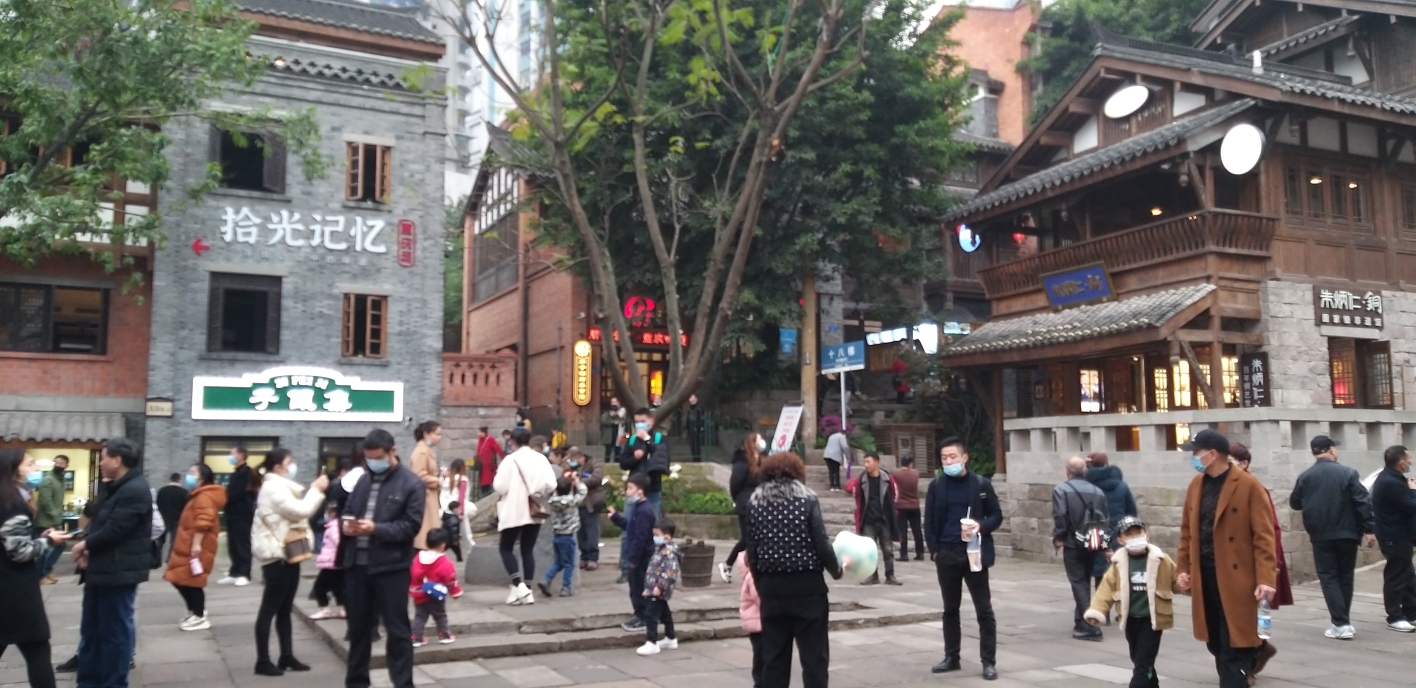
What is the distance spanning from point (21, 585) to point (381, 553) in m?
1.97

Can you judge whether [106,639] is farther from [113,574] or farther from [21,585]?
[21,585]

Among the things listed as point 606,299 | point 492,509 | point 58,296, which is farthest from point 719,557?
point 58,296

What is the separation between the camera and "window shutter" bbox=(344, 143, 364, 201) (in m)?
21.6

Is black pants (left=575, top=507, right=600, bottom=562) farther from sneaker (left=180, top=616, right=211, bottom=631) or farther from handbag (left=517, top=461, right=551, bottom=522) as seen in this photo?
sneaker (left=180, top=616, right=211, bottom=631)

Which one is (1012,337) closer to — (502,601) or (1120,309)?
(1120,309)

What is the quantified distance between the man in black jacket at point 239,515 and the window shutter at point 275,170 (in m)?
9.31

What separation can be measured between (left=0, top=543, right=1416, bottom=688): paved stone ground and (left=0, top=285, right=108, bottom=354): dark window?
9.68 metres

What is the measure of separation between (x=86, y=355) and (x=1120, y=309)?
1812 cm

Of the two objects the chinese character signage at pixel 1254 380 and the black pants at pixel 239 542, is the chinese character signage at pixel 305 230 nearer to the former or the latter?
the black pants at pixel 239 542


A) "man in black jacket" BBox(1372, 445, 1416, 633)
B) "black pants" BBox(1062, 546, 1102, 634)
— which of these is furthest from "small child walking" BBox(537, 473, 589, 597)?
"man in black jacket" BBox(1372, 445, 1416, 633)

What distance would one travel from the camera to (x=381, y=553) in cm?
715

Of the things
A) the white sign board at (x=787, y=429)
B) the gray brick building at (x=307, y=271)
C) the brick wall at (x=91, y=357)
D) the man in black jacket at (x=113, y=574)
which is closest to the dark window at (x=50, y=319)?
the brick wall at (x=91, y=357)

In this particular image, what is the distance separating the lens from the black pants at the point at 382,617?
23.5 ft

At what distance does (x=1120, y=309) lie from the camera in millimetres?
19469
